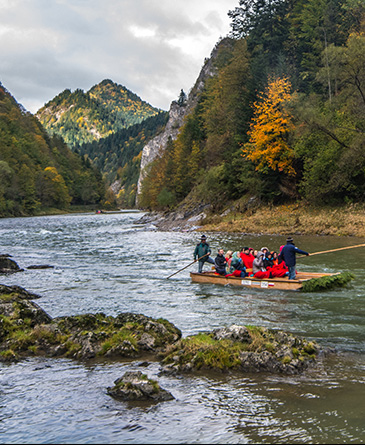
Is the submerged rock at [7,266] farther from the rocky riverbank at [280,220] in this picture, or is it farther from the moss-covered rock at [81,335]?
the rocky riverbank at [280,220]

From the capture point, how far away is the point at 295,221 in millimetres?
42375

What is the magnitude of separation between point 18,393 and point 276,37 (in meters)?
79.4

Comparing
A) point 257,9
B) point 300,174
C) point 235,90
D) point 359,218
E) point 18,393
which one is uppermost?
point 257,9

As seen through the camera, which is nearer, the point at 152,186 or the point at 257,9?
the point at 257,9

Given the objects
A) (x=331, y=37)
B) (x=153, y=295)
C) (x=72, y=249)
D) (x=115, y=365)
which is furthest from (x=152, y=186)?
(x=115, y=365)

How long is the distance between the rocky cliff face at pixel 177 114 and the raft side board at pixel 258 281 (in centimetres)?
8103

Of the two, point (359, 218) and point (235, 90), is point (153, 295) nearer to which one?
point (359, 218)

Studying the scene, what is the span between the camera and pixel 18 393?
8.51m

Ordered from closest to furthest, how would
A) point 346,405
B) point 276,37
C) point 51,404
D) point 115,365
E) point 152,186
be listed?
point 346,405 → point 51,404 → point 115,365 → point 276,37 → point 152,186

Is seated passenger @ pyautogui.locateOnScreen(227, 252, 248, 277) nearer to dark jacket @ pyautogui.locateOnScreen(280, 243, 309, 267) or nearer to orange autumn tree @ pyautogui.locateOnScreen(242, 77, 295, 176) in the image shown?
dark jacket @ pyautogui.locateOnScreen(280, 243, 309, 267)

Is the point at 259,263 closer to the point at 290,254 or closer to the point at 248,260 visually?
the point at 248,260

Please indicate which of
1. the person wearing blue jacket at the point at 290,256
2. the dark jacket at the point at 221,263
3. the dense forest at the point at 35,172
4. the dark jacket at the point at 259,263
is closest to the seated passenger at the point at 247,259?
the dark jacket at the point at 259,263

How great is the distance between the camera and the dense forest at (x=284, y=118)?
1690 inches

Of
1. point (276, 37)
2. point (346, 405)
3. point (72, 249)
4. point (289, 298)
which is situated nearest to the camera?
point (346, 405)
